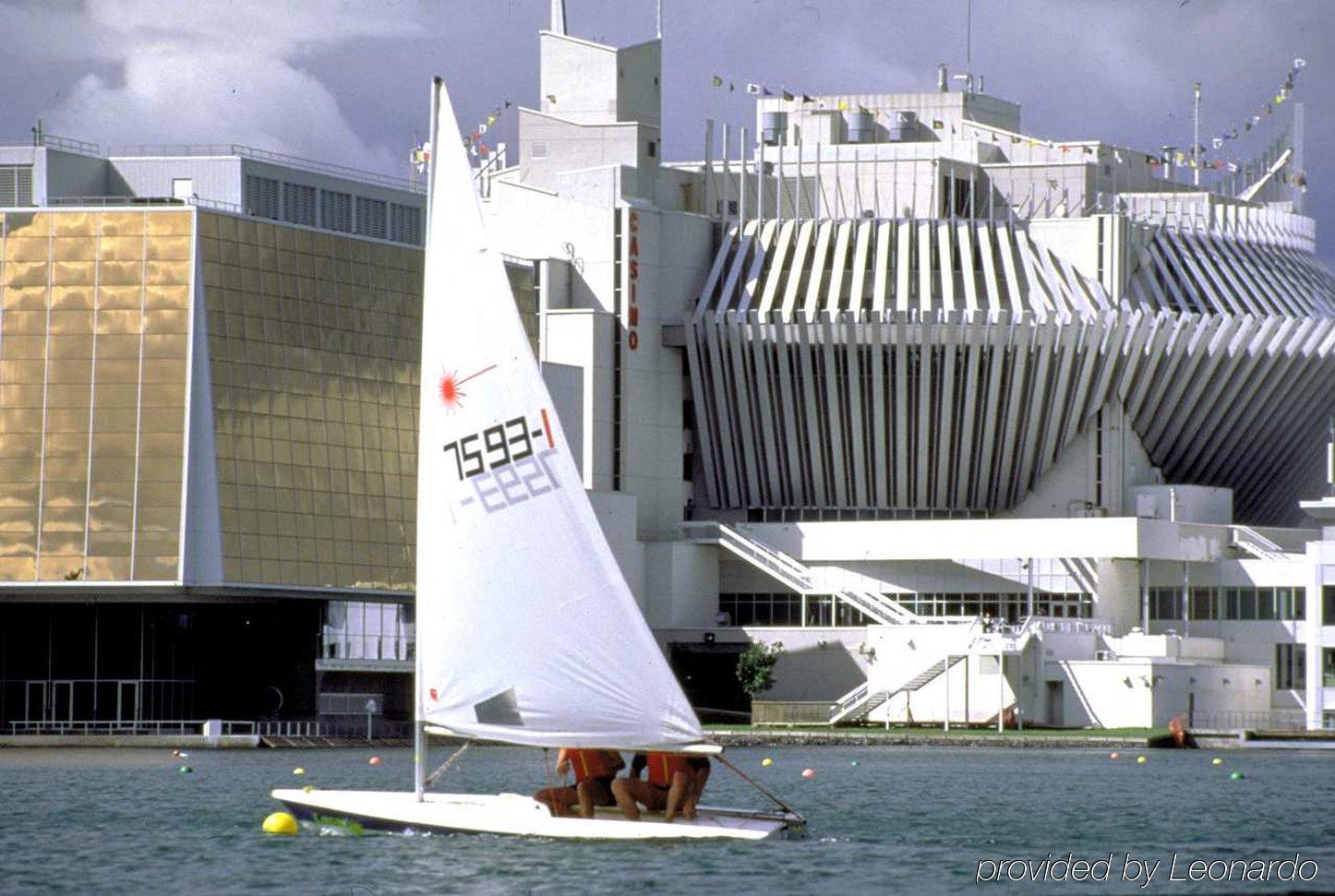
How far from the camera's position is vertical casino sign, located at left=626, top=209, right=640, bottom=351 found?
414ft

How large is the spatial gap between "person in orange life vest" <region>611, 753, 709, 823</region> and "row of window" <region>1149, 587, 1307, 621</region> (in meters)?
76.1

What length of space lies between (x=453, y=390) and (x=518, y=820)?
7.36 m

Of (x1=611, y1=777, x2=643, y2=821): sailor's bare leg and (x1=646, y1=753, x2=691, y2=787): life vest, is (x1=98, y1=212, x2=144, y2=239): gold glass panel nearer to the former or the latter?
(x1=646, y1=753, x2=691, y2=787): life vest

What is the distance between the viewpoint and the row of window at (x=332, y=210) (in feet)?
384

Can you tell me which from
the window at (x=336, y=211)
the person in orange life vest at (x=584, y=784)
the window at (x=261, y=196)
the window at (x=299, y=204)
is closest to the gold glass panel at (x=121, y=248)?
the window at (x=261, y=196)

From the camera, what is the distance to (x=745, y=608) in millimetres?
129500

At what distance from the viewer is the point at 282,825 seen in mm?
52812

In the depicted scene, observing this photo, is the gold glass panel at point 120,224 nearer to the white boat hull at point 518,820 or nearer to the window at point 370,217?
the window at point 370,217

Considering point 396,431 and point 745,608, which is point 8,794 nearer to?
point 396,431

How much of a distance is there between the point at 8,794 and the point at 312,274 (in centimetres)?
4737

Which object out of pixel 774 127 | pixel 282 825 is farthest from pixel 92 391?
pixel 282 825

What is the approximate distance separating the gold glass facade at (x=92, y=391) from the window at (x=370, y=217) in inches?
604

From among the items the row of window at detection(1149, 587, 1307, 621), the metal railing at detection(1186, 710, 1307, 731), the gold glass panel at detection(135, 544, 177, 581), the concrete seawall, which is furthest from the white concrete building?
the concrete seawall

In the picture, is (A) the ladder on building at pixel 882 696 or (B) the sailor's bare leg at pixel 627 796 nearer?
(B) the sailor's bare leg at pixel 627 796
